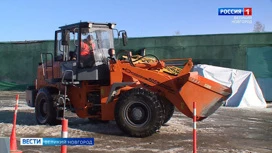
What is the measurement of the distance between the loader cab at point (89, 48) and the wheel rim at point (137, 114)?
138 centimetres

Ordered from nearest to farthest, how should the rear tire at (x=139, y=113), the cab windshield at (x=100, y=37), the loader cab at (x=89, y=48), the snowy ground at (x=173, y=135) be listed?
the snowy ground at (x=173, y=135) < the rear tire at (x=139, y=113) < the loader cab at (x=89, y=48) < the cab windshield at (x=100, y=37)

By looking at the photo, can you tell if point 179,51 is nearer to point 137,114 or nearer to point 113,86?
point 113,86

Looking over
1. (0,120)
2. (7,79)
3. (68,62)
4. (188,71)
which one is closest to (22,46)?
(7,79)

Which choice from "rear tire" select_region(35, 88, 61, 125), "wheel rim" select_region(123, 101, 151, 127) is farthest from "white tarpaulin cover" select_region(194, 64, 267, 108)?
"rear tire" select_region(35, 88, 61, 125)

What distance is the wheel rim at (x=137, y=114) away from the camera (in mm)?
9534

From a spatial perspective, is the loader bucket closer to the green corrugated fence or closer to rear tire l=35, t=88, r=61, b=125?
rear tire l=35, t=88, r=61, b=125

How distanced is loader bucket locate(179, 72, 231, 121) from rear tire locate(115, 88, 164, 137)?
691 mm

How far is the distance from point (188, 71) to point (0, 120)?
6855mm

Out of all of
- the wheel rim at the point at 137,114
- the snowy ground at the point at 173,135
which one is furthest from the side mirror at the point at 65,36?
the wheel rim at the point at 137,114

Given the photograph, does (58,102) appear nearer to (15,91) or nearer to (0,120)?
(0,120)

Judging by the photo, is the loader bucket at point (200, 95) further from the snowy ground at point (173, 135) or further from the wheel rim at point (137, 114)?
the wheel rim at point (137, 114)

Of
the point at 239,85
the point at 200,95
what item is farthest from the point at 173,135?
the point at 239,85

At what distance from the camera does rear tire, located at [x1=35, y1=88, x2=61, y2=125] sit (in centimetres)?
1133

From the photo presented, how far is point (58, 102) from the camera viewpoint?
10969mm
